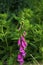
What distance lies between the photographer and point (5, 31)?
525 centimetres

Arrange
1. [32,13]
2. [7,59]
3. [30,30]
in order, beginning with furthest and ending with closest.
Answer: [32,13] < [30,30] < [7,59]

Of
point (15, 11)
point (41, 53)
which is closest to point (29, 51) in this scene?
point (41, 53)

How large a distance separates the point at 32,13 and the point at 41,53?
98cm

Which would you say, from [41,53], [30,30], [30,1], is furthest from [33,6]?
[41,53]

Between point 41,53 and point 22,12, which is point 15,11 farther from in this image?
point 41,53

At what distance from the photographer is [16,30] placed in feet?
16.7

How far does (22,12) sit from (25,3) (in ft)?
1.15

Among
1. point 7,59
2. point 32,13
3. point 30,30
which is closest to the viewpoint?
point 7,59

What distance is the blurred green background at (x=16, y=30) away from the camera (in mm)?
5125

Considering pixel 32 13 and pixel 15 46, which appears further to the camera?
pixel 32 13

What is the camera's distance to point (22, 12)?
5.72 m

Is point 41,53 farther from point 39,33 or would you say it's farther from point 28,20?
point 28,20

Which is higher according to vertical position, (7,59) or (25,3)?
(25,3)

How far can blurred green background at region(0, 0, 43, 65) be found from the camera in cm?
512
